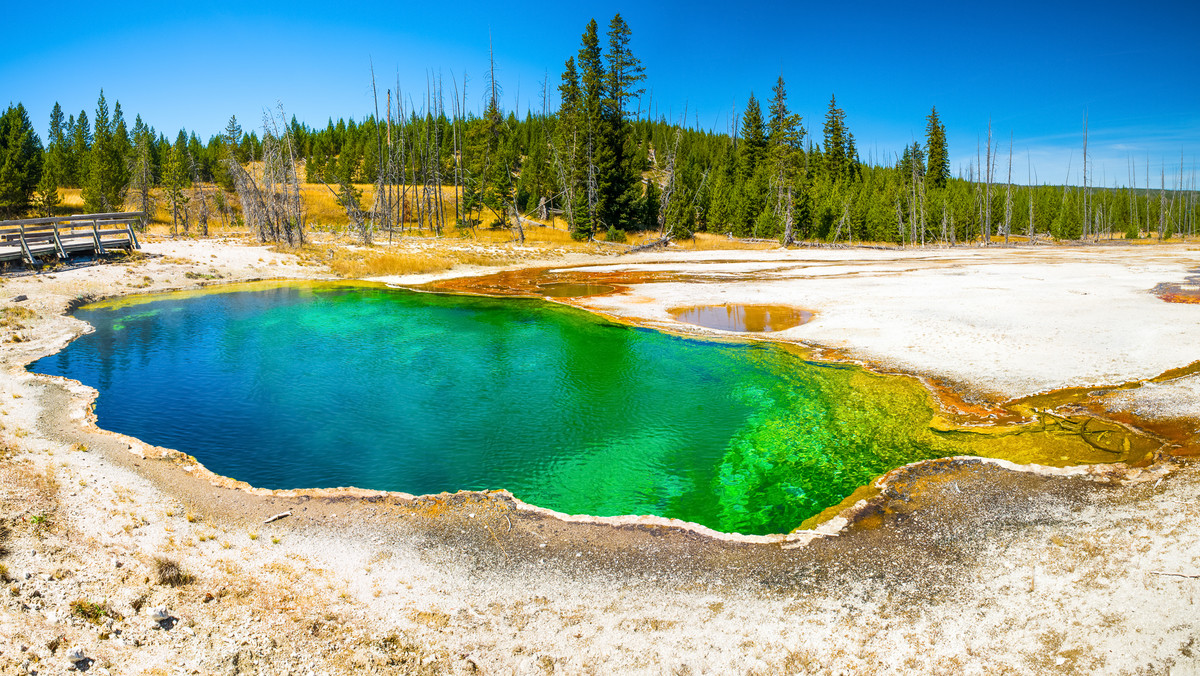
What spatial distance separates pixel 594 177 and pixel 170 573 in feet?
167

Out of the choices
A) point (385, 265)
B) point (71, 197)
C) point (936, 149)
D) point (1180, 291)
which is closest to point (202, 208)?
point (385, 265)

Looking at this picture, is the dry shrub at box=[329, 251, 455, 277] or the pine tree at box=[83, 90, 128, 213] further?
the pine tree at box=[83, 90, 128, 213]

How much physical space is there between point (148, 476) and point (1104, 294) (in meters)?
27.1

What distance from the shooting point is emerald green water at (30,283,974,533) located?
875 cm

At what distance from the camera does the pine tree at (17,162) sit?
182 ft

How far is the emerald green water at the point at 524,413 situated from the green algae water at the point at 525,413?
41mm

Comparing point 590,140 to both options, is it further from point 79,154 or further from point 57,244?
point 79,154

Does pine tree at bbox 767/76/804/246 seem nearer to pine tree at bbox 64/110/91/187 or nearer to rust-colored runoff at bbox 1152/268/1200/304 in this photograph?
rust-colored runoff at bbox 1152/268/1200/304

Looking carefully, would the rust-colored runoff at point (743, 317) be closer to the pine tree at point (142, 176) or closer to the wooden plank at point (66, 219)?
the wooden plank at point (66, 219)

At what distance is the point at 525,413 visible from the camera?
1183 cm

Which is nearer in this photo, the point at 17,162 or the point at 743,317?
the point at 743,317

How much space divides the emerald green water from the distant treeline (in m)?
29.1

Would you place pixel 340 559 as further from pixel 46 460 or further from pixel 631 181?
pixel 631 181

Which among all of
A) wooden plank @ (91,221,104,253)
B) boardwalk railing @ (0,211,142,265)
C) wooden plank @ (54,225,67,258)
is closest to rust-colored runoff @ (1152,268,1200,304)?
boardwalk railing @ (0,211,142,265)
